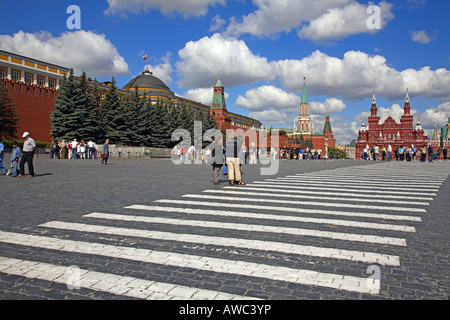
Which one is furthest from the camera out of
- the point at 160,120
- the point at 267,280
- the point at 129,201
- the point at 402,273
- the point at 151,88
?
the point at 151,88

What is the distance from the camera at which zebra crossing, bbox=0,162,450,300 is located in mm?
3516

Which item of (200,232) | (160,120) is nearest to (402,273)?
(200,232)

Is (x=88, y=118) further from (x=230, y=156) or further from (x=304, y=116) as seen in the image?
(x=304, y=116)

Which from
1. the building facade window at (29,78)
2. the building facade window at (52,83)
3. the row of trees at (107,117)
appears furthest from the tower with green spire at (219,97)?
the building facade window at (29,78)

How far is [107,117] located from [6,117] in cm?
1015

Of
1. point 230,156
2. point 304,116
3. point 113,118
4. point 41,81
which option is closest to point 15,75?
point 41,81

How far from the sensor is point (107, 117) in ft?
137

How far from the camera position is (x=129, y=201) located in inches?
320

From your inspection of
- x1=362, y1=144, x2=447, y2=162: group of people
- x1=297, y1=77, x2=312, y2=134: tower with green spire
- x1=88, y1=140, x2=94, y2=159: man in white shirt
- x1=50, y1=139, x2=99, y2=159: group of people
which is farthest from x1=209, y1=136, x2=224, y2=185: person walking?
x1=297, y1=77, x2=312, y2=134: tower with green spire

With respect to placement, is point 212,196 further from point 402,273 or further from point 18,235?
point 402,273

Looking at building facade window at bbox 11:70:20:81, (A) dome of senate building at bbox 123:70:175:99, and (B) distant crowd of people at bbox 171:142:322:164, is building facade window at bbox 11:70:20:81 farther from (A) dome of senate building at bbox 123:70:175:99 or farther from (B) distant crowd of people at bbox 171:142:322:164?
(A) dome of senate building at bbox 123:70:175:99

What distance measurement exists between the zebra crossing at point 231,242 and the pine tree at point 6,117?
36525mm
